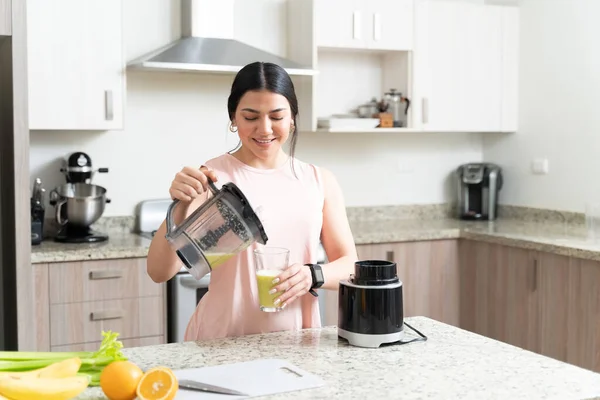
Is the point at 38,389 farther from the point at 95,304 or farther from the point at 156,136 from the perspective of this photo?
the point at 156,136

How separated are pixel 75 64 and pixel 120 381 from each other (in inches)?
92.3

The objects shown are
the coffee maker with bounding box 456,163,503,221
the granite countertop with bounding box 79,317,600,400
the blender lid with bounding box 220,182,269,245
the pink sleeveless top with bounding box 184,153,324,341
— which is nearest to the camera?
the granite countertop with bounding box 79,317,600,400

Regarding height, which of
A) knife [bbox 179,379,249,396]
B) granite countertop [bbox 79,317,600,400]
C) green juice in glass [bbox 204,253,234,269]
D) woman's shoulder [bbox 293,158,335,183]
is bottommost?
granite countertop [bbox 79,317,600,400]

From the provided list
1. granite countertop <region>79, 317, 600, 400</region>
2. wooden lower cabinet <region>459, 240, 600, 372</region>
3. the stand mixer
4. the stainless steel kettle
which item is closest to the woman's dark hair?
granite countertop <region>79, 317, 600, 400</region>

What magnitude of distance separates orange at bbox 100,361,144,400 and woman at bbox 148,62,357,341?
54cm

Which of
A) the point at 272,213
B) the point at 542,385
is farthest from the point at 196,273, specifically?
the point at 542,385

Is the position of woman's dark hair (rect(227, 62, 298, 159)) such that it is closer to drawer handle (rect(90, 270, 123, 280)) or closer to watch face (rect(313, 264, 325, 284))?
watch face (rect(313, 264, 325, 284))

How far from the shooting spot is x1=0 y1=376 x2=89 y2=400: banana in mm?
1385

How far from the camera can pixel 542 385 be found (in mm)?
1550

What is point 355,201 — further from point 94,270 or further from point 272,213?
point 272,213

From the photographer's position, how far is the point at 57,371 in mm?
1479

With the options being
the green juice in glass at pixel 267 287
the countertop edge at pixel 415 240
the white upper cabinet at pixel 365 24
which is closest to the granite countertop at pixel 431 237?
the countertop edge at pixel 415 240

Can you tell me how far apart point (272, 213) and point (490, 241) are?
7.16ft

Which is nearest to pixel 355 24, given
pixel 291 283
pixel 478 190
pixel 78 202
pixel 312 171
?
pixel 478 190
